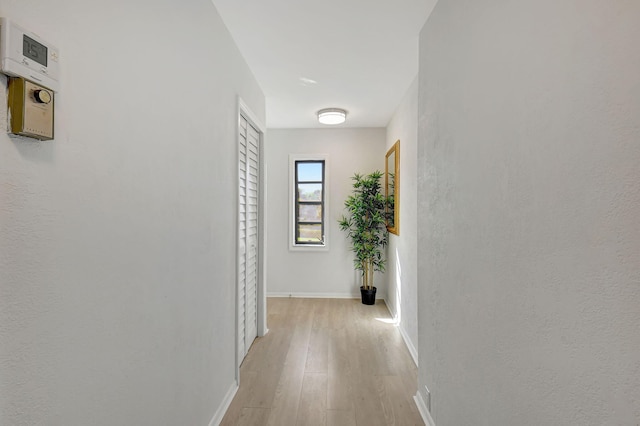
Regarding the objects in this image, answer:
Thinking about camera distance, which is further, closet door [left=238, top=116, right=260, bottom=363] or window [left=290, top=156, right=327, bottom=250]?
window [left=290, top=156, right=327, bottom=250]

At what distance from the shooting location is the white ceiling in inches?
81.0

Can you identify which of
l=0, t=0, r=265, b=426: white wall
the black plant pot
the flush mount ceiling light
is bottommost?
the black plant pot

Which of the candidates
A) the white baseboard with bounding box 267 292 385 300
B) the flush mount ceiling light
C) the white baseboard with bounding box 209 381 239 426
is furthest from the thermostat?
the white baseboard with bounding box 267 292 385 300

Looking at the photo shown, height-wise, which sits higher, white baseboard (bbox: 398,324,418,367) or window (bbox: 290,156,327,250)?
window (bbox: 290,156,327,250)

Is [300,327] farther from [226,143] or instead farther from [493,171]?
[493,171]

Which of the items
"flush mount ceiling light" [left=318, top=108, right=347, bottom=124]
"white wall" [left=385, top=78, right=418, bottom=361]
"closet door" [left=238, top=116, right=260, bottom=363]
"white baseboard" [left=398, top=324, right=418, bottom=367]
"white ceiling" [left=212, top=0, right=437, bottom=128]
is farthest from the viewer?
"flush mount ceiling light" [left=318, top=108, right=347, bottom=124]

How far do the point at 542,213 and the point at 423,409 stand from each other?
5.86 feet

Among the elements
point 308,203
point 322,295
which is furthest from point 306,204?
point 322,295

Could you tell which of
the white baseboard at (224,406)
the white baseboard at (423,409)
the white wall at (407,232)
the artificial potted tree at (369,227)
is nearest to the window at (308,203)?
the artificial potted tree at (369,227)

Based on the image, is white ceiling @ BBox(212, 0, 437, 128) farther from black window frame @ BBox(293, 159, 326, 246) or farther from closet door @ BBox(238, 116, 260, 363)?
black window frame @ BBox(293, 159, 326, 246)

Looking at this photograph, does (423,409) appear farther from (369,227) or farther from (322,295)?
(322,295)

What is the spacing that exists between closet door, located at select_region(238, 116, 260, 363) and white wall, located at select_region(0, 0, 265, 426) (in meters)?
0.84

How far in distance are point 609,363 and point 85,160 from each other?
4.66 ft

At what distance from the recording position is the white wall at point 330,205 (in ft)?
16.8
